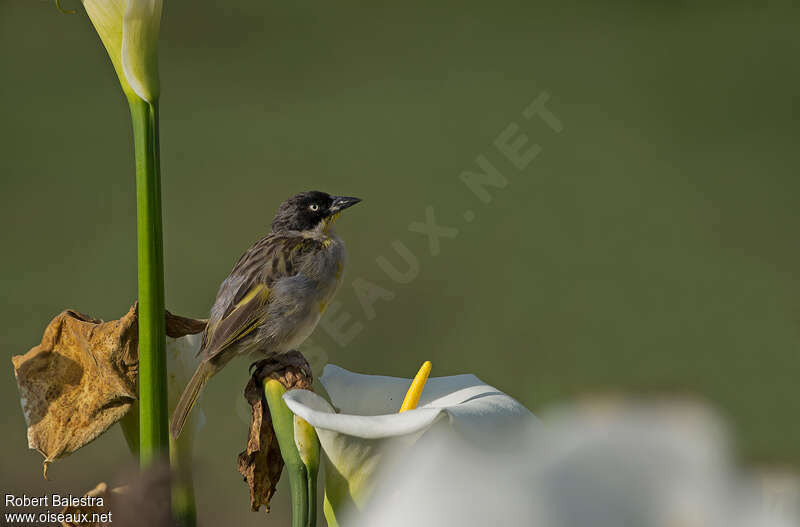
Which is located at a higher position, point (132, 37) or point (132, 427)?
point (132, 37)

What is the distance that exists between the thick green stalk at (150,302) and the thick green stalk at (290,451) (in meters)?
0.04

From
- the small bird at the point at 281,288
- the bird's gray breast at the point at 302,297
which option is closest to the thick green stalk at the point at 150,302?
the small bird at the point at 281,288

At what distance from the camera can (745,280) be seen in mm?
2240

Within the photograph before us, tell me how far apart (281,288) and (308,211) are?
126 millimetres

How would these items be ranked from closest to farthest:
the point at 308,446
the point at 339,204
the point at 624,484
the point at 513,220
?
the point at 624,484, the point at 308,446, the point at 339,204, the point at 513,220

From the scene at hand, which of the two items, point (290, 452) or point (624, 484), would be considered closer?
point (624, 484)

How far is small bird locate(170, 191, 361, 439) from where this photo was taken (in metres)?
0.45

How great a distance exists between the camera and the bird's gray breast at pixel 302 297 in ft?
1.63

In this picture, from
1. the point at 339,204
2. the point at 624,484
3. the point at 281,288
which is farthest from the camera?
the point at 339,204

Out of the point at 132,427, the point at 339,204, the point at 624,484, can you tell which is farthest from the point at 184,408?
the point at 339,204

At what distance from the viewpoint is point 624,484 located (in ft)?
0.45

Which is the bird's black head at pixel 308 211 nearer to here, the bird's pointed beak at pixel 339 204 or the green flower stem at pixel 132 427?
the bird's pointed beak at pixel 339 204

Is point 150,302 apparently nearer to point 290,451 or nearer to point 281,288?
point 290,451

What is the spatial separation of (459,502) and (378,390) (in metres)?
0.16
